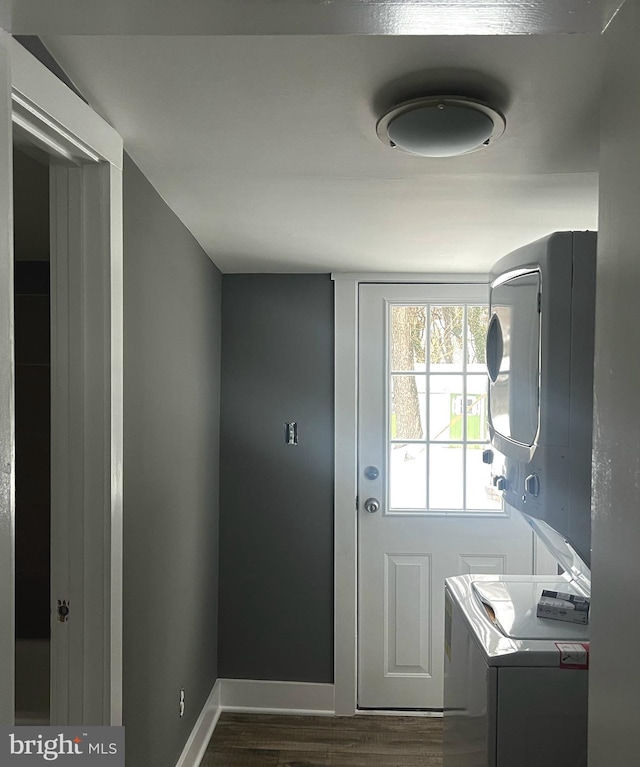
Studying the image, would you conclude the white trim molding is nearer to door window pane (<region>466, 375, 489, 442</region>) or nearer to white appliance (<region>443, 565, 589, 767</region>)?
door window pane (<region>466, 375, 489, 442</region>)

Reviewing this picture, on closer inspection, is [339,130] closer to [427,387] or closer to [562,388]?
[562,388]

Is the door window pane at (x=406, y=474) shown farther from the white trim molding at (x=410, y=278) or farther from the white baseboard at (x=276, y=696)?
the white baseboard at (x=276, y=696)

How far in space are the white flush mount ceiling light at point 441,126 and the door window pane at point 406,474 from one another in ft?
7.14

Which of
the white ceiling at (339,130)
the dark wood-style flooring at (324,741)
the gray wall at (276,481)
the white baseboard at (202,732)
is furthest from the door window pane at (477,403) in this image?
the white baseboard at (202,732)

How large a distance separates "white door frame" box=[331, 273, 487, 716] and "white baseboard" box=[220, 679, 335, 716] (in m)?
0.08

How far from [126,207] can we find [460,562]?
2443 millimetres

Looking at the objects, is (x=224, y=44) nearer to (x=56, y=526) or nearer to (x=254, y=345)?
(x=56, y=526)

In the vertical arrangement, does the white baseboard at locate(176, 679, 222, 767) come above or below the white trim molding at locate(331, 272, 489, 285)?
below

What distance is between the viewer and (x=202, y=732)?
9.84ft

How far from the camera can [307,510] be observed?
3504mm

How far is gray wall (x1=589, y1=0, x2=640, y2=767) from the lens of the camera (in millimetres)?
757

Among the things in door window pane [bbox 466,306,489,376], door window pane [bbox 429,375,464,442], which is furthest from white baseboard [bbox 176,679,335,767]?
door window pane [bbox 466,306,489,376]

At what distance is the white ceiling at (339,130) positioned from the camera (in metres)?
1.18

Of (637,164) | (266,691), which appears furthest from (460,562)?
(637,164)
